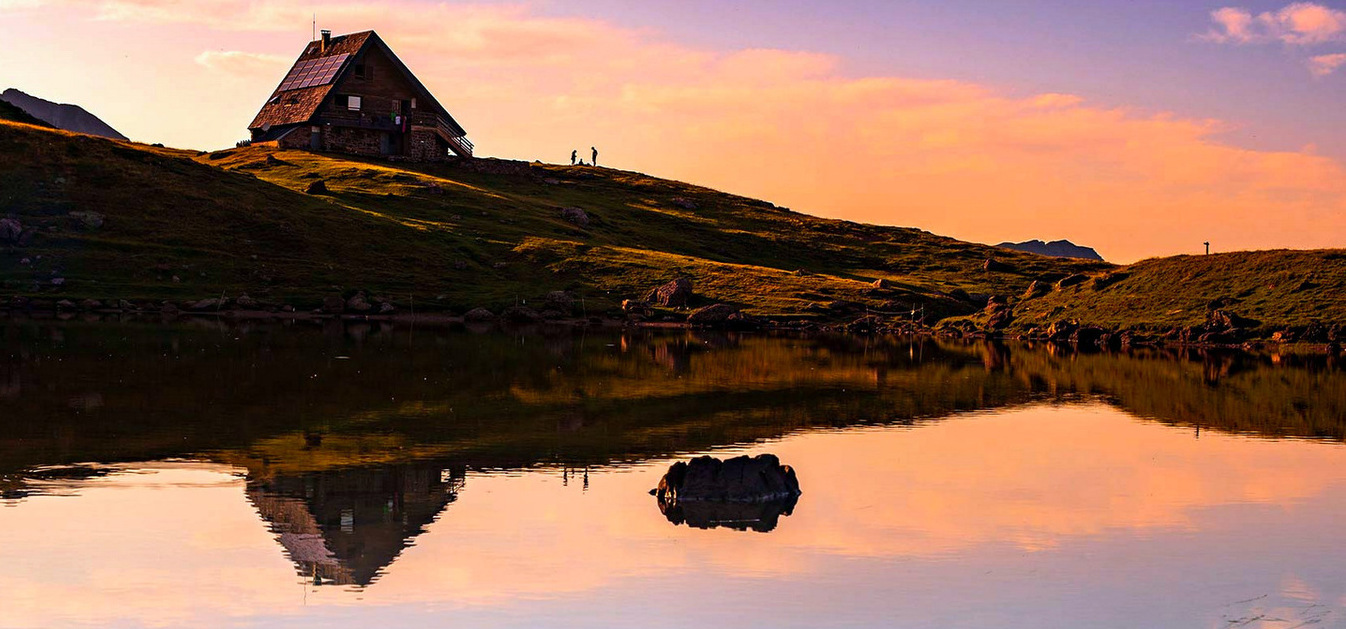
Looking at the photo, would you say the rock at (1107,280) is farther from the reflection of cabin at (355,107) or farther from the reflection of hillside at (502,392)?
the reflection of cabin at (355,107)

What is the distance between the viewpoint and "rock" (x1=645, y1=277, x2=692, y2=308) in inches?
4665

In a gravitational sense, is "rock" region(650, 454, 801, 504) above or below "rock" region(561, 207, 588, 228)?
below

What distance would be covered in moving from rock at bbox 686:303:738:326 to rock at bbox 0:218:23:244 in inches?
2089

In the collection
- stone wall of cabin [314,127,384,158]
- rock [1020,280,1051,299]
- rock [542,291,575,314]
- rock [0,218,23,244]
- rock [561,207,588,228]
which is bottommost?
rock [542,291,575,314]

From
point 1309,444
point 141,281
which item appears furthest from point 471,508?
point 141,281

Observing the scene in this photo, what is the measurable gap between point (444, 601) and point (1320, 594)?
1376 cm

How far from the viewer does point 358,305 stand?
4200 inches

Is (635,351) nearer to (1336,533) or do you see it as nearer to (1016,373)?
(1016,373)

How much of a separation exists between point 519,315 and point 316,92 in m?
73.4

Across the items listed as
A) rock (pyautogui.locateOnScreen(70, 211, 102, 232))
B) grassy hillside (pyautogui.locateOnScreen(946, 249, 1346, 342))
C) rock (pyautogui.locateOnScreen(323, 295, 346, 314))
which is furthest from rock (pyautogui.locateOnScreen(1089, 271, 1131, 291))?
rock (pyautogui.locateOnScreen(70, 211, 102, 232))

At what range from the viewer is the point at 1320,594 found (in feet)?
71.8

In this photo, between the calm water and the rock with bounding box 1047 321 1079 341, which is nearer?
the calm water

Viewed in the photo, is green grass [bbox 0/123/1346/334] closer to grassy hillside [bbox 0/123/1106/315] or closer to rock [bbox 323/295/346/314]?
grassy hillside [bbox 0/123/1106/315]

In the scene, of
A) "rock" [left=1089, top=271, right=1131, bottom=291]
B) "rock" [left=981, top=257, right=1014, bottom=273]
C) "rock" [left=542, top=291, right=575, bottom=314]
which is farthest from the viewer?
"rock" [left=981, top=257, right=1014, bottom=273]
